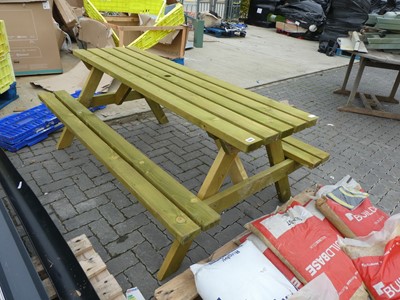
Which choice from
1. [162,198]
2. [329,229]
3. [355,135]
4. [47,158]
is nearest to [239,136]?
[162,198]

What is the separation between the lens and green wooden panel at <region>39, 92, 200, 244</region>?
4.95 ft

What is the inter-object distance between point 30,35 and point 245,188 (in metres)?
4.01

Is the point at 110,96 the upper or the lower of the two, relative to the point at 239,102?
lower

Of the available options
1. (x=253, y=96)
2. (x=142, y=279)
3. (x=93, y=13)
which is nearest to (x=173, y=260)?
(x=142, y=279)

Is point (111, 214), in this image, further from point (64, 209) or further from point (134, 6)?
point (134, 6)

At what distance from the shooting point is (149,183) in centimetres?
181

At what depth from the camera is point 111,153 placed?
2086 mm

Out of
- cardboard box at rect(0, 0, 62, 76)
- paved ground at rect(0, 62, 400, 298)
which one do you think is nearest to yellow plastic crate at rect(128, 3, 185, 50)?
cardboard box at rect(0, 0, 62, 76)

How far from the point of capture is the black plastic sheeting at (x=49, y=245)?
143cm

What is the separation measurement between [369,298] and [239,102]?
134 centimetres

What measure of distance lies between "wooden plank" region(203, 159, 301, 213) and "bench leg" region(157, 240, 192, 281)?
278 mm

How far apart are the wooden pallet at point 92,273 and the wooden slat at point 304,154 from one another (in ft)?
4.59

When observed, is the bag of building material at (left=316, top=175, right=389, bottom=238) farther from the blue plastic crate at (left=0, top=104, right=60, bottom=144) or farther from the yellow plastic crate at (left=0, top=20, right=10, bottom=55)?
the yellow plastic crate at (left=0, top=20, right=10, bottom=55)

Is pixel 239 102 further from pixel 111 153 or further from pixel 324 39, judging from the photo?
pixel 324 39
